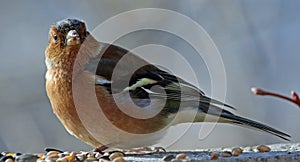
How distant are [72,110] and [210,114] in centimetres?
83

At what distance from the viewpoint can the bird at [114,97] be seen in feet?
13.8

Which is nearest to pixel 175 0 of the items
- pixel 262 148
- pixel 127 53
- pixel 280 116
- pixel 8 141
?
pixel 280 116

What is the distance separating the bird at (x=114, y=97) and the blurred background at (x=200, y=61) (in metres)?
3.49

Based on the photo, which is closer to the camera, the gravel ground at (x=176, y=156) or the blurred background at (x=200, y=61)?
the gravel ground at (x=176, y=156)

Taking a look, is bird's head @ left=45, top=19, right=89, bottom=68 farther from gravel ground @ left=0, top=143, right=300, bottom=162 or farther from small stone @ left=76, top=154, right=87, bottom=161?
small stone @ left=76, top=154, right=87, bottom=161

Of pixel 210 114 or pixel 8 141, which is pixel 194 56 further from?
pixel 210 114

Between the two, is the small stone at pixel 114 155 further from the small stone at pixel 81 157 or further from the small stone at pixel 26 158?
the small stone at pixel 26 158

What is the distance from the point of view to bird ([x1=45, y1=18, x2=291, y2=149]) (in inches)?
166

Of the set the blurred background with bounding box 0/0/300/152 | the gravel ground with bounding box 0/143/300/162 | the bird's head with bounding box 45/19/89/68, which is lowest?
the gravel ground with bounding box 0/143/300/162

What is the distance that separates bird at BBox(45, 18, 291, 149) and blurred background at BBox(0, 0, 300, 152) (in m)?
3.49

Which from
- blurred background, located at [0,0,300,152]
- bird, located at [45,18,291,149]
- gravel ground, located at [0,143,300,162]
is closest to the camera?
gravel ground, located at [0,143,300,162]

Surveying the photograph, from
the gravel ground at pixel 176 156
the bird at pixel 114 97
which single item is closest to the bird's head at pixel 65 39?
the bird at pixel 114 97

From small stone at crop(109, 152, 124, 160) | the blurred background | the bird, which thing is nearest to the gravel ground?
small stone at crop(109, 152, 124, 160)

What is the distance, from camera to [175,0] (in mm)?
9180
